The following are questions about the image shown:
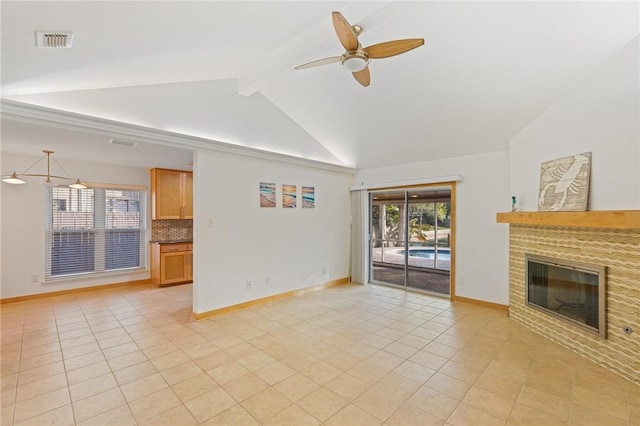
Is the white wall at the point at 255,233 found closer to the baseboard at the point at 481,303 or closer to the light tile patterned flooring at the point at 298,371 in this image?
the light tile patterned flooring at the point at 298,371

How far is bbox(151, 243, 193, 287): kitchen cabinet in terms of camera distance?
19.8 feet

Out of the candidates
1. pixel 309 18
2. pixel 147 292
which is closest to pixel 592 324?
pixel 309 18

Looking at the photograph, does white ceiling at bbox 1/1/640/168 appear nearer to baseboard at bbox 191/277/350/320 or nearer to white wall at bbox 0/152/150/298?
white wall at bbox 0/152/150/298

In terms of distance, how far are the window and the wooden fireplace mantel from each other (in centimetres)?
694

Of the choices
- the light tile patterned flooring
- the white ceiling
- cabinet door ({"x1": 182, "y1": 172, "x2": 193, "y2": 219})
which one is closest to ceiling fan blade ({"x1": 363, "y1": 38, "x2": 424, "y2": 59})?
the white ceiling

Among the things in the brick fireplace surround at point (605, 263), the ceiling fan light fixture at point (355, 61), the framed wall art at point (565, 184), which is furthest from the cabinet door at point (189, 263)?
the framed wall art at point (565, 184)

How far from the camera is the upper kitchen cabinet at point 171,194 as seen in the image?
20.1ft

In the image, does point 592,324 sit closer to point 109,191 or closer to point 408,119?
point 408,119

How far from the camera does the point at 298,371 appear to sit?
2.79 metres

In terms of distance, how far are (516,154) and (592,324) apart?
226 centimetres

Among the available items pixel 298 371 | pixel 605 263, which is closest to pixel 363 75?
pixel 298 371

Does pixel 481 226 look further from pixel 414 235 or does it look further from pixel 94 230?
pixel 94 230

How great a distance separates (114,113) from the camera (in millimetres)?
3359

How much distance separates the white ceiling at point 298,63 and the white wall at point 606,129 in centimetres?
16
